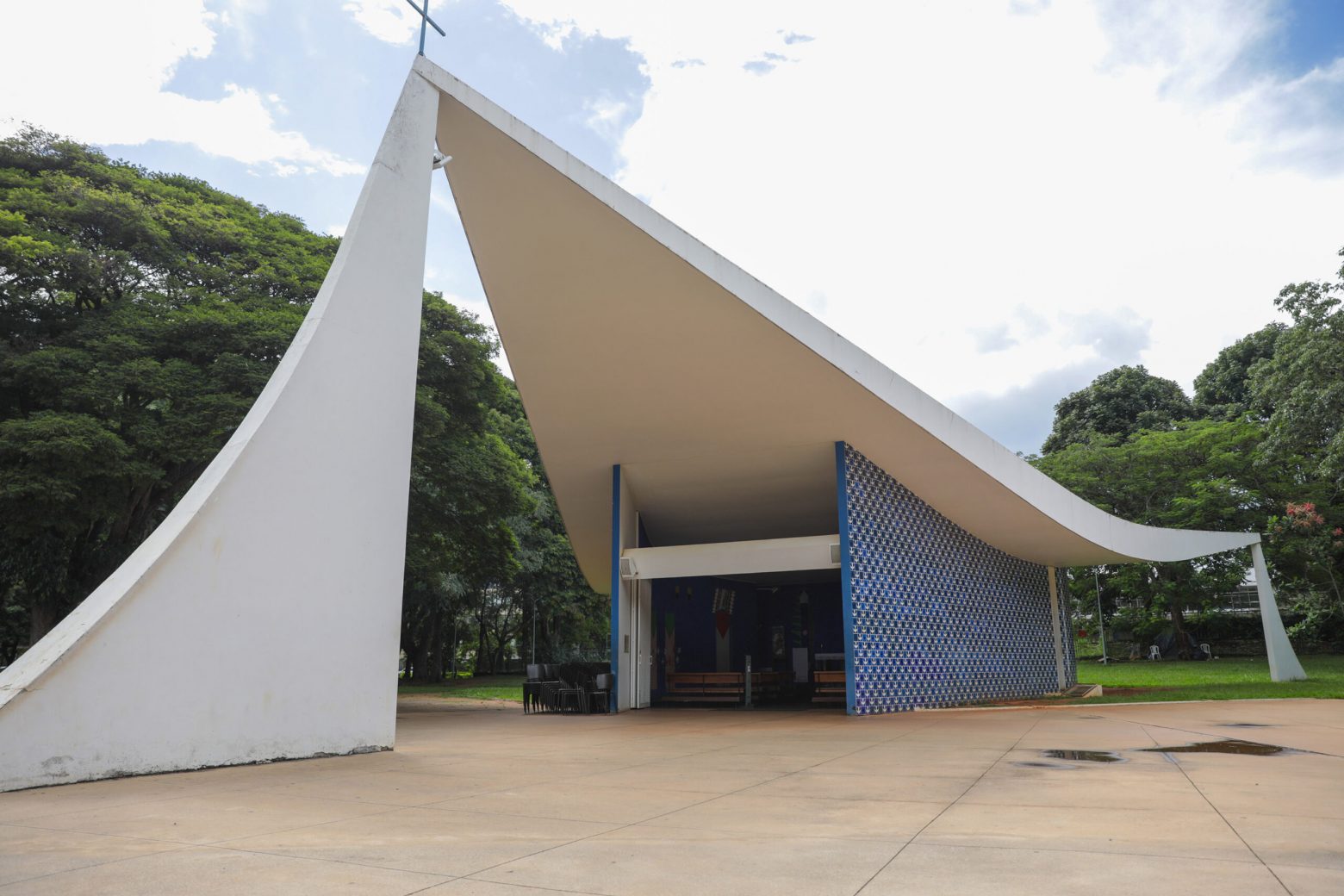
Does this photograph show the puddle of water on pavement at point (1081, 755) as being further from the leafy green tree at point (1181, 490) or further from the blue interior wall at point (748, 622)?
the leafy green tree at point (1181, 490)

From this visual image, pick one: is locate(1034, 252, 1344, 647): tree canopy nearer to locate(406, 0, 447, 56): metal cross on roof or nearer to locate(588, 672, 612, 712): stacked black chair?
locate(588, 672, 612, 712): stacked black chair

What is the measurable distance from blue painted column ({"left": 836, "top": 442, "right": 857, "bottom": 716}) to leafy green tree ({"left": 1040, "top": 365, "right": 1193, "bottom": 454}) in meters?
22.5

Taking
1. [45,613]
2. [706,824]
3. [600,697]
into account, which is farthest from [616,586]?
[706,824]

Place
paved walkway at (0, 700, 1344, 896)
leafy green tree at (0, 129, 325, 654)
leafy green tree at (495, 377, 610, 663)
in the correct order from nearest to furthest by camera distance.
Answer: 1. paved walkway at (0, 700, 1344, 896)
2. leafy green tree at (0, 129, 325, 654)
3. leafy green tree at (495, 377, 610, 663)

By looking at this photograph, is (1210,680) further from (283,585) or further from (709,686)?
(283,585)

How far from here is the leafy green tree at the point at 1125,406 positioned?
30891 millimetres

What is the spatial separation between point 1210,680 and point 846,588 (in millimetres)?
10279

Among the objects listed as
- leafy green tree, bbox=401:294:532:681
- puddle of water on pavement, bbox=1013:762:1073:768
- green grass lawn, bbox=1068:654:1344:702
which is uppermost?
leafy green tree, bbox=401:294:532:681

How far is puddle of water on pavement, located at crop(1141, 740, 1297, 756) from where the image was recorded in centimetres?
596

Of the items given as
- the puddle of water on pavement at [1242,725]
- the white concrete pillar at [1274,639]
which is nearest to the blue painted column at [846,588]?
the puddle of water on pavement at [1242,725]

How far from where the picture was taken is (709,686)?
13977 millimetres

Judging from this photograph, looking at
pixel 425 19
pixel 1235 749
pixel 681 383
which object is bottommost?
pixel 1235 749

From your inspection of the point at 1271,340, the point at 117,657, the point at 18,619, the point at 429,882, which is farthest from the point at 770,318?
the point at 1271,340

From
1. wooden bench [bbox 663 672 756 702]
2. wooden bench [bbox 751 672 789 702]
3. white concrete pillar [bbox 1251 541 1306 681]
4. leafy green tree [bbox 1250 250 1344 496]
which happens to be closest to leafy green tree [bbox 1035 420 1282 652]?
leafy green tree [bbox 1250 250 1344 496]
